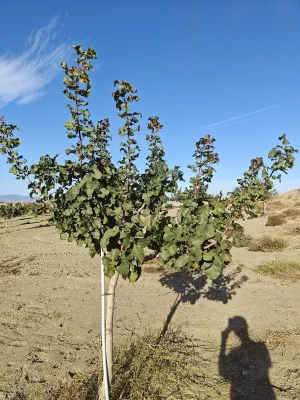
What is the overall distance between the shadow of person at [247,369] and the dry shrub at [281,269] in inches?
199

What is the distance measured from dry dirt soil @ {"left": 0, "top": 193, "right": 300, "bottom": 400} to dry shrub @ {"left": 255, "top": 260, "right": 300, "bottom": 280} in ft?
1.19

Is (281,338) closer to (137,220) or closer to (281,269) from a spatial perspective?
(137,220)

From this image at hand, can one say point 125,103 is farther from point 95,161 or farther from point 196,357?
point 196,357

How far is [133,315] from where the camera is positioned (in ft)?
26.7

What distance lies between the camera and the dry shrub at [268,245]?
1524 centimetres

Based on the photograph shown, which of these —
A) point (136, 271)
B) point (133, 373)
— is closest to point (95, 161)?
point (136, 271)

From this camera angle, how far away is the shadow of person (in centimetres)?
474

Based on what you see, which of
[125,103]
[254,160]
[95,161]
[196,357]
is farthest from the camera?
[196,357]

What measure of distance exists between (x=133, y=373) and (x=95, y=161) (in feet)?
10.4

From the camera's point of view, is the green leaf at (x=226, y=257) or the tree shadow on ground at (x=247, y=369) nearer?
the green leaf at (x=226, y=257)

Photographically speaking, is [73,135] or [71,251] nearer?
[73,135]

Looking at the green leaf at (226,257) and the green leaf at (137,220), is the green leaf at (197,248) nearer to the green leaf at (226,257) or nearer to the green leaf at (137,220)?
the green leaf at (226,257)

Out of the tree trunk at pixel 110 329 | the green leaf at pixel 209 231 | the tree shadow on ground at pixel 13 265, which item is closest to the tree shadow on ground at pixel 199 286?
the tree trunk at pixel 110 329

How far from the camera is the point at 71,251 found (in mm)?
16734
